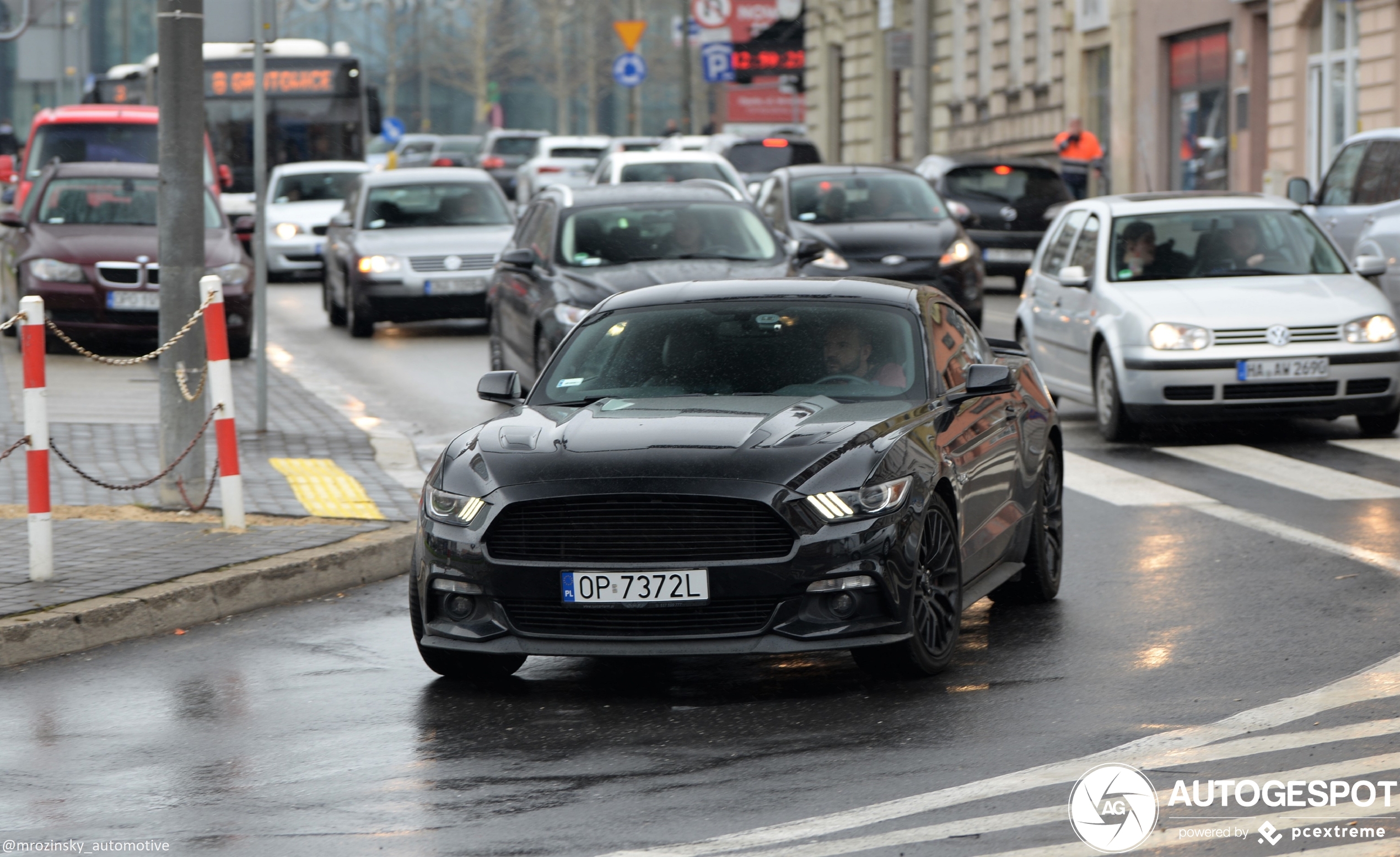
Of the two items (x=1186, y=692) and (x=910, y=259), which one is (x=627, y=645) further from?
(x=910, y=259)

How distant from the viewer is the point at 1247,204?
14.9 meters

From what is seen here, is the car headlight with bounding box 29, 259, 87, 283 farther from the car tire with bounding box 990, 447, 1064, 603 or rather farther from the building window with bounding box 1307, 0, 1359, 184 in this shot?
the building window with bounding box 1307, 0, 1359, 184

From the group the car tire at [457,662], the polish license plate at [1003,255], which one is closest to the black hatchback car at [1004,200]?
the polish license plate at [1003,255]

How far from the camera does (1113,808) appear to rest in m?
5.59

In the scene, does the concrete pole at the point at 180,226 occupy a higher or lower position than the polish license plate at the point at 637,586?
higher

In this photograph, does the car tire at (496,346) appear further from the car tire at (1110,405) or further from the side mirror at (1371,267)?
the side mirror at (1371,267)

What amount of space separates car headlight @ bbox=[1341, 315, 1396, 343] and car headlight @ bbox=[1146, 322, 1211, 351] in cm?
86

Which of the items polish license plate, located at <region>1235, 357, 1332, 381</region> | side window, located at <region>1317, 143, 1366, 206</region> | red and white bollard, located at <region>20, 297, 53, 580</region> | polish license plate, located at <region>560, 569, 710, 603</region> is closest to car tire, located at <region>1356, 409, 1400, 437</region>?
polish license plate, located at <region>1235, 357, 1332, 381</region>

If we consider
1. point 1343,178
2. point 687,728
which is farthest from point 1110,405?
point 687,728

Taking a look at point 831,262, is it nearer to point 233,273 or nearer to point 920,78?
point 233,273

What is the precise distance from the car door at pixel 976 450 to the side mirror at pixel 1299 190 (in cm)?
982

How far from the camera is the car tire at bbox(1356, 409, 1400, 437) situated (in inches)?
553

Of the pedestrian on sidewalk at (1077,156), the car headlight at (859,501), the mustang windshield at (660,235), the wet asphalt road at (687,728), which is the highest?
the pedestrian on sidewalk at (1077,156)

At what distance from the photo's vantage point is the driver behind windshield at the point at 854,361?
8.03 meters
